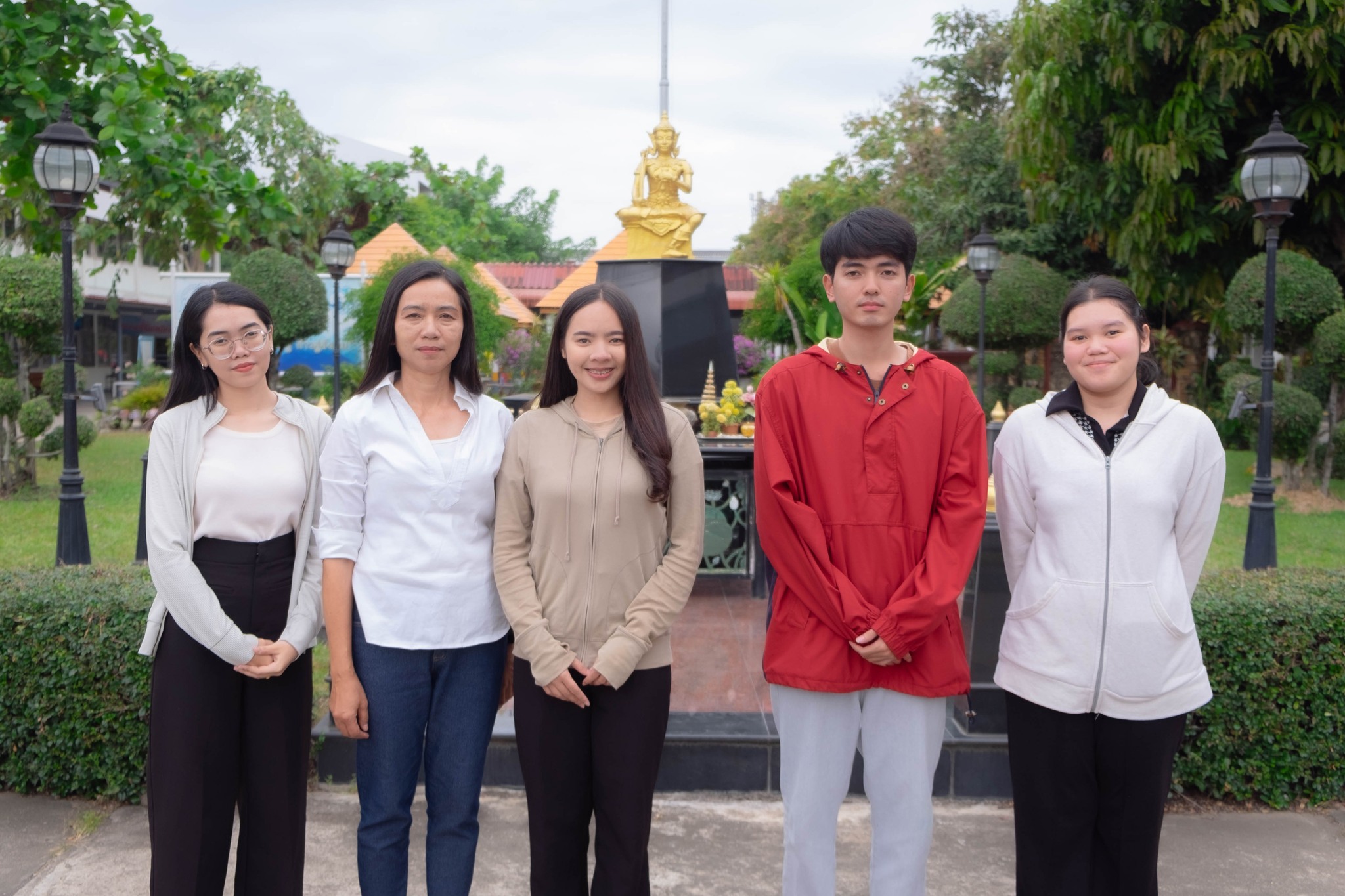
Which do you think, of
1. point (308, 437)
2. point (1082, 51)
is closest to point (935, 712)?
point (308, 437)

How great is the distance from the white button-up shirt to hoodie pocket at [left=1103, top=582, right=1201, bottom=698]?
1.39 m

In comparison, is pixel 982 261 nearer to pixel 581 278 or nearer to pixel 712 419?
pixel 712 419

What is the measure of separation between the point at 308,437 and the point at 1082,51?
39.8 feet

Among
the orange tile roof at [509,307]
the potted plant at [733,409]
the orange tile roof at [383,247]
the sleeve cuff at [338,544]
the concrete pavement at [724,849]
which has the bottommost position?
the concrete pavement at [724,849]

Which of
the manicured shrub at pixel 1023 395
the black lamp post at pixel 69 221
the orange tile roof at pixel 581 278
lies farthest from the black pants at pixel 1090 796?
the orange tile roof at pixel 581 278

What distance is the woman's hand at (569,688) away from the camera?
88.5 inches

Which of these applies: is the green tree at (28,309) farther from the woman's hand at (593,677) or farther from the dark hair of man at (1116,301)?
the dark hair of man at (1116,301)

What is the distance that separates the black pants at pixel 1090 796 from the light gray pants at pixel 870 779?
9.4 inches

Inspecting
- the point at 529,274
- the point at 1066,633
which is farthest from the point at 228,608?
the point at 529,274

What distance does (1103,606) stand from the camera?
233 cm

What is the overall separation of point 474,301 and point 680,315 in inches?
408

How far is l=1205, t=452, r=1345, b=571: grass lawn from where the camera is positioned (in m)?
7.80

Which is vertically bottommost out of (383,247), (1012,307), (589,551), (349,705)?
(349,705)

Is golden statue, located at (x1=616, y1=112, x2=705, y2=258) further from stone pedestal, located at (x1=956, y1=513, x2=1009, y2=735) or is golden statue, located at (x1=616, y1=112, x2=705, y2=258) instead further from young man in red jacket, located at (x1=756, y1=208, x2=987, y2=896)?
young man in red jacket, located at (x1=756, y1=208, x2=987, y2=896)
